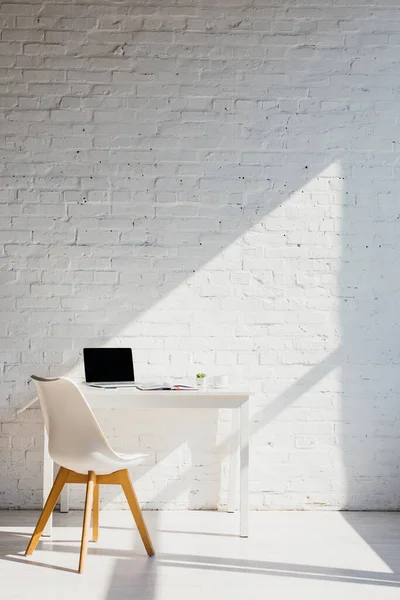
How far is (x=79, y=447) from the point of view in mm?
3182

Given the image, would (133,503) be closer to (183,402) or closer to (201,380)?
(183,402)

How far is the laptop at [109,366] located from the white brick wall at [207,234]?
17 cm

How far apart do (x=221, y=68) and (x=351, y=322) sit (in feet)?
5.20

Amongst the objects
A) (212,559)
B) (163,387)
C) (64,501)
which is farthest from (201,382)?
(64,501)

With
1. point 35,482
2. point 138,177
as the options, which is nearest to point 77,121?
point 138,177

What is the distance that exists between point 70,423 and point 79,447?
10cm

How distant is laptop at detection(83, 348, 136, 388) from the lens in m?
4.00

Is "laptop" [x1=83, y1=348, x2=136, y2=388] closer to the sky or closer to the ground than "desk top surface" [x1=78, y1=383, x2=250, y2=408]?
closer to the sky

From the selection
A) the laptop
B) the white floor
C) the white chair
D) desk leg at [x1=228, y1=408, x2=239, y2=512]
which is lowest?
the white floor

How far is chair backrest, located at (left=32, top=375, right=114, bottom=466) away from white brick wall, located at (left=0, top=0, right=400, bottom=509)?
982 mm

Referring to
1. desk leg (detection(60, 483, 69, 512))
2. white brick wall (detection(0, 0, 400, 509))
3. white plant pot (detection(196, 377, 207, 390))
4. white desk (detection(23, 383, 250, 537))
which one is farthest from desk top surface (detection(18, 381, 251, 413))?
desk leg (detection(60, 483, 69, 512))

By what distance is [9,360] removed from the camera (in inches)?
166

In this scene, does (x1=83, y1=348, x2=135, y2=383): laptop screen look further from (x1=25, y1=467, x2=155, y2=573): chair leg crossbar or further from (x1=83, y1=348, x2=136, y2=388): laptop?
(x1=25, y1=467, x2=155, y2=573): chair leg crossbar

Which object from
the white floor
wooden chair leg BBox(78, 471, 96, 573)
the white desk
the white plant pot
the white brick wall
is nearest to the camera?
the white floor
